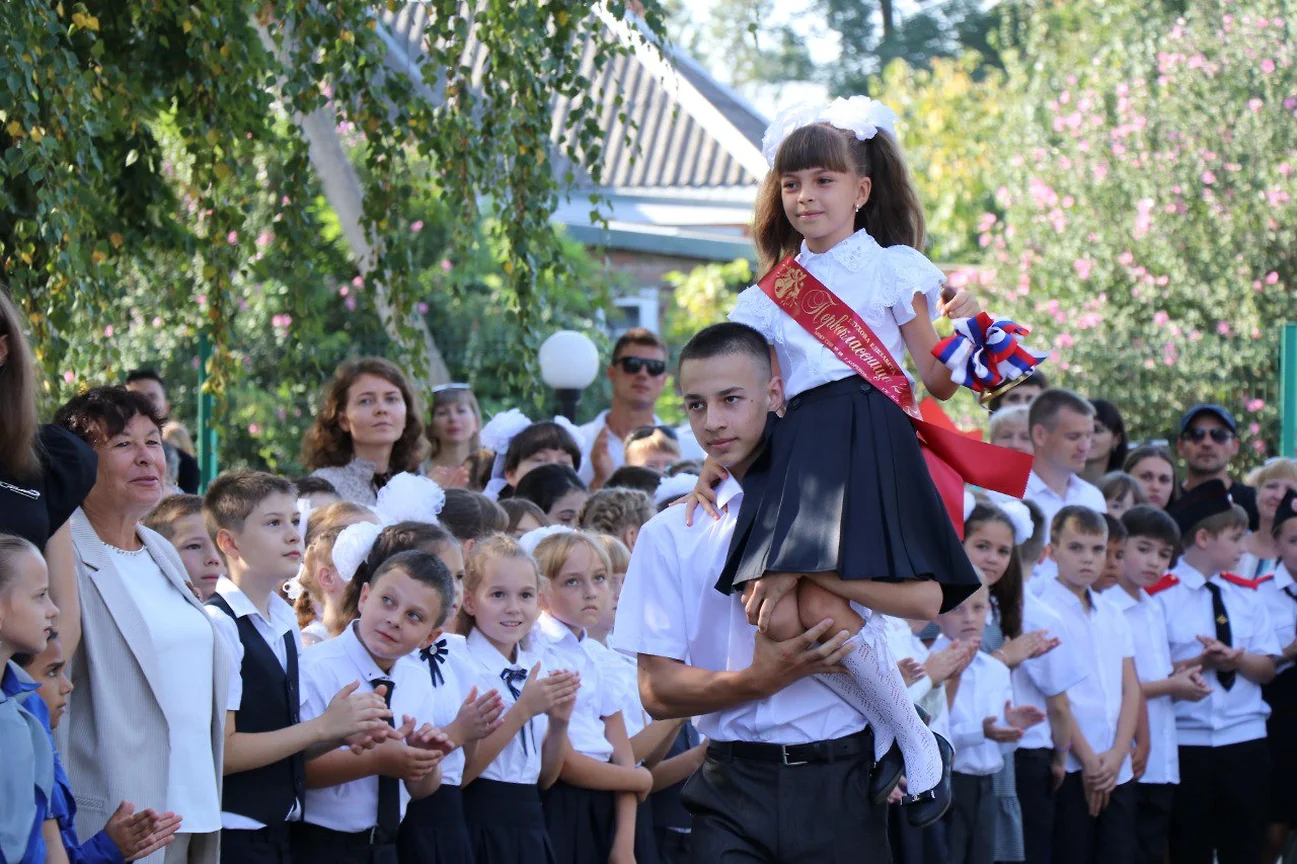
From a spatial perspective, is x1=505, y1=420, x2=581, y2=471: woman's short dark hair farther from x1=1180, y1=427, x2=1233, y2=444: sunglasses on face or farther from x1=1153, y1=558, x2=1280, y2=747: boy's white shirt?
x1=1180, y1=427, x2=1233, y2=444: sunglasses on face

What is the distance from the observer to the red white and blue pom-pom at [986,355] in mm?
3916

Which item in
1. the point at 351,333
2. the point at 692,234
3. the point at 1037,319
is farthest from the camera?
the point at 692,234

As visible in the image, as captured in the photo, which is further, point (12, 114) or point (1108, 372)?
point (1108, 372)

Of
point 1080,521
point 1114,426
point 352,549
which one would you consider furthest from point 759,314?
point 1114,426

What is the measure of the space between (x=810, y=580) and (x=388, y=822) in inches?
72.1

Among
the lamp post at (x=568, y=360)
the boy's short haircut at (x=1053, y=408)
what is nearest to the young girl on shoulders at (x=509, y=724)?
the boy's short haircut at (x=1053, y=408)

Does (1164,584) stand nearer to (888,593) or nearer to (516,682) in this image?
(516,682)

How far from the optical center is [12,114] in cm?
506

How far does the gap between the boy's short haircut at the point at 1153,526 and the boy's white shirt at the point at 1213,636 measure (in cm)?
36

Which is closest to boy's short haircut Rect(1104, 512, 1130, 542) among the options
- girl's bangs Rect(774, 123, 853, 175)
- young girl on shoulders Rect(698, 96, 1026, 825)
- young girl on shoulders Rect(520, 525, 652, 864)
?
young girl on shoulders Rect(520, 525, 652, 864)

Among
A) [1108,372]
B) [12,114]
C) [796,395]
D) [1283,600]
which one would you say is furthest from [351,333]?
[796,395]

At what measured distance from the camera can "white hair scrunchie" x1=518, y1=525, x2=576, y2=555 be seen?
6062mm

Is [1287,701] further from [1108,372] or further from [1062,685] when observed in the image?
[1108,372]

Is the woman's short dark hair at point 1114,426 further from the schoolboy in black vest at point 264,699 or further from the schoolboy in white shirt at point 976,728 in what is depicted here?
the schoolboy in black vest at point 264,699
